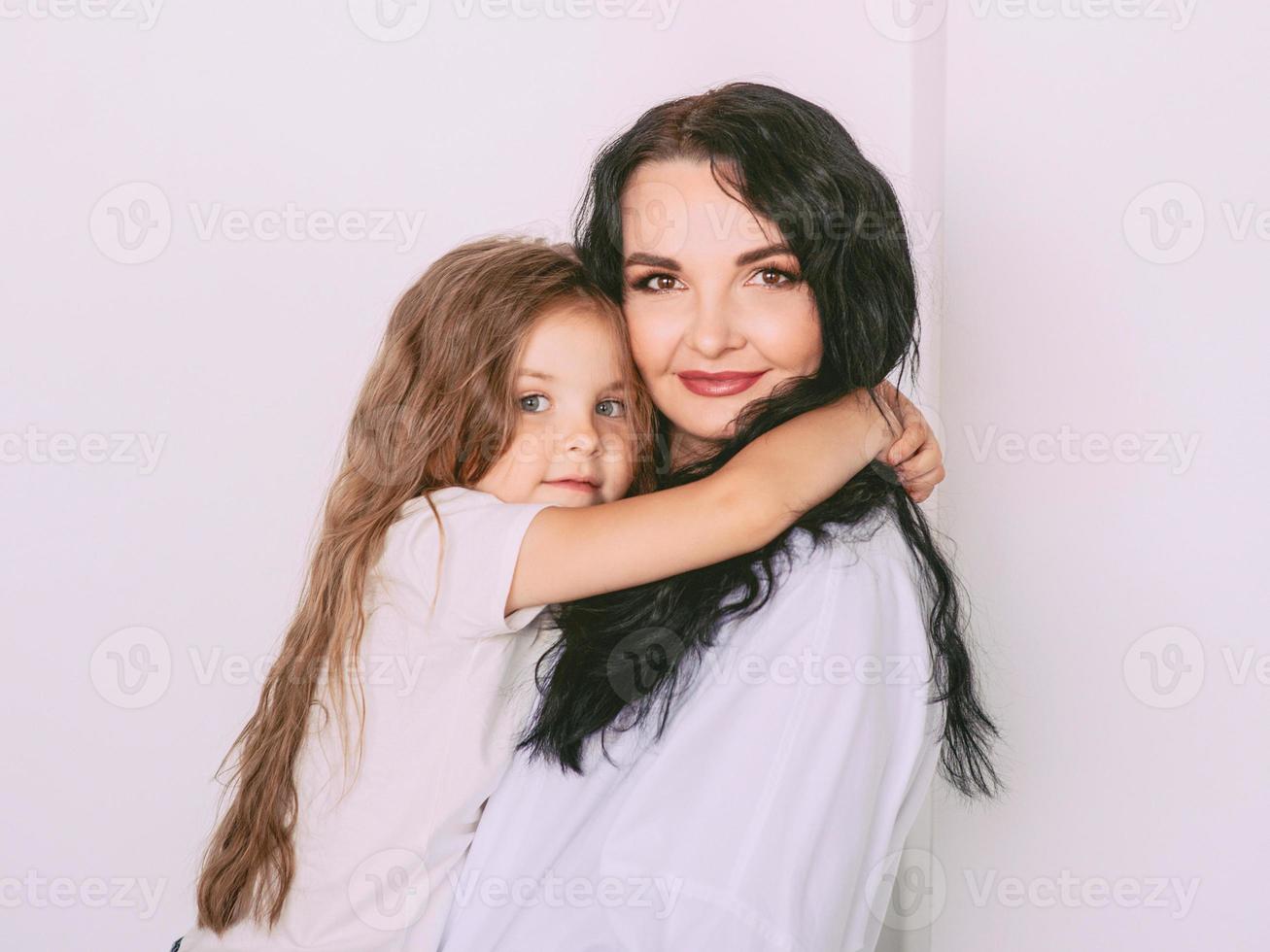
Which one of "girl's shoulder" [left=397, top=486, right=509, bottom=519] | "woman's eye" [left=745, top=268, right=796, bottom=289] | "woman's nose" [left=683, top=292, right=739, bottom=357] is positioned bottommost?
"girl's shoulder" [left=397, top=486, right=509, bottom=519]

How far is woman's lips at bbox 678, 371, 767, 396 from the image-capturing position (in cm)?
170

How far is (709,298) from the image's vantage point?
165 cm

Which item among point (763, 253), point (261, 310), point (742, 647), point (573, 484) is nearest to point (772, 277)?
point (763, 253)

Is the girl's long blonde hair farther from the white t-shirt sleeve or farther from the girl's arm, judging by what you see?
the girl's arm

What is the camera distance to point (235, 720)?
2.91 meters

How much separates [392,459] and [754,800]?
0.77 m

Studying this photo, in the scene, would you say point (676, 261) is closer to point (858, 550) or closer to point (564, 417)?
point (564, 417)

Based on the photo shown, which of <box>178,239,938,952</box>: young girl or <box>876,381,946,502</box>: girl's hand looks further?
<box>876,381,946,502</box>: girl's hand

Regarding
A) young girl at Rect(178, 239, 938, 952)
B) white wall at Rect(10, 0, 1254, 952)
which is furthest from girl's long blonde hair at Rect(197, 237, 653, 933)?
white wall at Rect(10, 0, 1254, 952)

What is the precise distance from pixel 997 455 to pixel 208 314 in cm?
176

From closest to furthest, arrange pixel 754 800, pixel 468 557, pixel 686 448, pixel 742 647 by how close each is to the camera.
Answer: pixel 754 800
pixel 742 647
pixel 468 557
pixel 686 448

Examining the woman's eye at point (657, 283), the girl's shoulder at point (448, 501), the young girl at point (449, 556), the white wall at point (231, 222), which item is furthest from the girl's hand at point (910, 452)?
the white wall at point (231, 222)

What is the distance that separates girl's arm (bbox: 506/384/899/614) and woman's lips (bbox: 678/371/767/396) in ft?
0.41

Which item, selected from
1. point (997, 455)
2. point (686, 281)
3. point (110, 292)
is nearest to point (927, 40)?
point (997, 455)
